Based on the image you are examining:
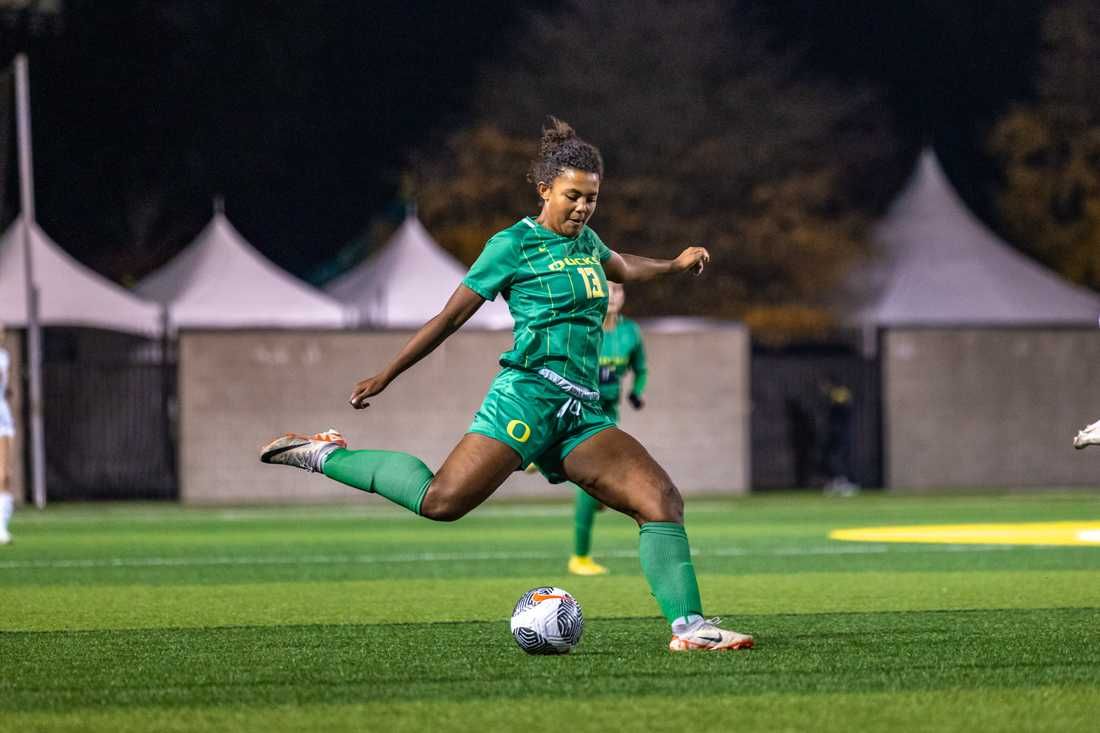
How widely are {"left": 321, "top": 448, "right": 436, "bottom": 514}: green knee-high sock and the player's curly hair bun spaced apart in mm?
1504

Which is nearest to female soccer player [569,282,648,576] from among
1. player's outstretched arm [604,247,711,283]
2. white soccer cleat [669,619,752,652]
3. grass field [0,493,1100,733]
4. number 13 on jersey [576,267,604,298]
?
grass field [0,493,1100,733]

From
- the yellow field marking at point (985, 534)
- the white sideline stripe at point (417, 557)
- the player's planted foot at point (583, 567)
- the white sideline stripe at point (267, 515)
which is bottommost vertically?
the white sideline stripe at point (267, 515)

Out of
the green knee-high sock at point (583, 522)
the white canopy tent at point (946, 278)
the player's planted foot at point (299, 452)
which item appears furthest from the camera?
the white canopy tent at point (946, 278)

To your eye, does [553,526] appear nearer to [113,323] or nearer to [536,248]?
[113,323]

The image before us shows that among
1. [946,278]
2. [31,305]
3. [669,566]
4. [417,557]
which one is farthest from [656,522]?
[946,278]

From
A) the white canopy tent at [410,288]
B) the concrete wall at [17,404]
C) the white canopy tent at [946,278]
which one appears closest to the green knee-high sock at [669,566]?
the concrete wall at [17,404]

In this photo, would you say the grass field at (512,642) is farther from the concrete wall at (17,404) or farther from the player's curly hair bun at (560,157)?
the concrete wall at (17,404)

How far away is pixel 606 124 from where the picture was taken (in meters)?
57.4

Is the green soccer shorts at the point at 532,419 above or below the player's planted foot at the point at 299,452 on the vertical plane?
above

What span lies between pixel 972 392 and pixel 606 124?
25979 mm

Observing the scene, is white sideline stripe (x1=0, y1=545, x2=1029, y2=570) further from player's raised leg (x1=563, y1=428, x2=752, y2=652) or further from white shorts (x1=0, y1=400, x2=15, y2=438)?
player's raised leg (x1=563, y1=428, x2=752, y2=652)

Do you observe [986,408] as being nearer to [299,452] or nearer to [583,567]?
[583,567]

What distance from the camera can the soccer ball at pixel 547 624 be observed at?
9094mm

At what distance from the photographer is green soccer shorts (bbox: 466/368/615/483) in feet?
29.5
